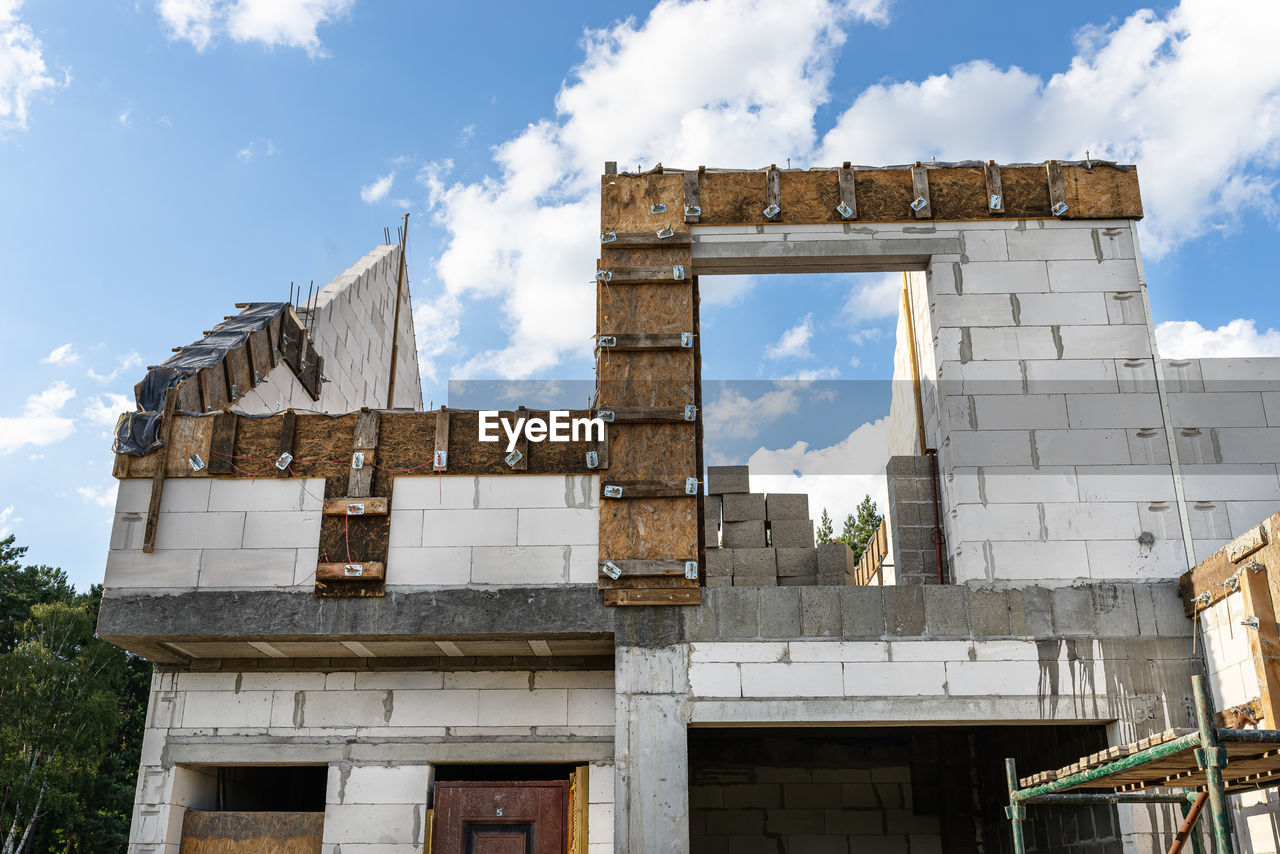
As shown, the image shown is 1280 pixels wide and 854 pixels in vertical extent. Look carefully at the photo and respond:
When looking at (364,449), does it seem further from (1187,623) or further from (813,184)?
(1187,623)

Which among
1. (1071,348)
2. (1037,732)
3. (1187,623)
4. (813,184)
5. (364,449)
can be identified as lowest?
(1037,732)

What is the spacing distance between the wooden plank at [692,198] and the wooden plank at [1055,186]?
12.2 ft

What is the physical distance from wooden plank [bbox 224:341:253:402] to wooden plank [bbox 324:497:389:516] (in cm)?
278

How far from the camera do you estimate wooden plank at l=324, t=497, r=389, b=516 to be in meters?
10.2

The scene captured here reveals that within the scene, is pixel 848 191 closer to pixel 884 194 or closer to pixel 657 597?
pixel 884 194

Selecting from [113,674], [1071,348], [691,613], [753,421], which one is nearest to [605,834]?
[691,613]

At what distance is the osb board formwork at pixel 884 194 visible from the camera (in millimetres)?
11203

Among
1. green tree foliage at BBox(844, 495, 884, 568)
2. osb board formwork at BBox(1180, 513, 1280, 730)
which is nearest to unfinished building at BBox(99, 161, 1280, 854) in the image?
osb board formwork at BBox(1180, 513, 1280, 730)

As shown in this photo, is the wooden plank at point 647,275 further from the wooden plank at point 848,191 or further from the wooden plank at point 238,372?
the wooden plank at point 238,372

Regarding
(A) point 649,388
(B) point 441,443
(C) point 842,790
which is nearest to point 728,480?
(A) point 649,388

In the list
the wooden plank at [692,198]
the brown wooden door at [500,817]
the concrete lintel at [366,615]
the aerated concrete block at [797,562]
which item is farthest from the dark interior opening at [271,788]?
the wooden plank at [692,198]

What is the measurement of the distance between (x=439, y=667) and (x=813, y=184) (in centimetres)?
644

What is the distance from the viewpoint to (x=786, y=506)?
11.8 m

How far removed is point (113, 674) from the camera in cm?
2841
